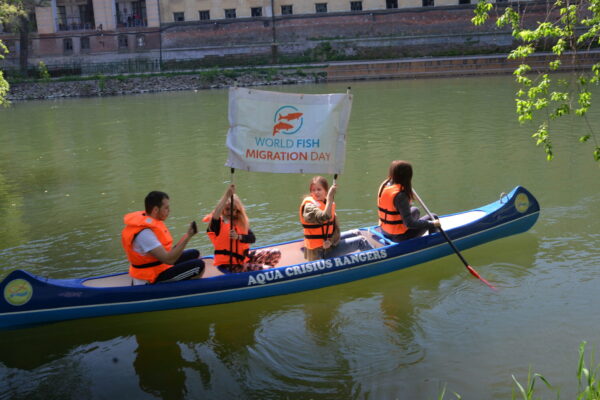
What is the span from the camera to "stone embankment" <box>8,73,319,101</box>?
3356 centimetres

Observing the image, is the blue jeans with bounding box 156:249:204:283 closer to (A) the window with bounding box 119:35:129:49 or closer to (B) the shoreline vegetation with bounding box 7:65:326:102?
(B) the shoreline vegetation with bounding box 7:65:326:102

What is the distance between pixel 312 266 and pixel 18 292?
279 cm

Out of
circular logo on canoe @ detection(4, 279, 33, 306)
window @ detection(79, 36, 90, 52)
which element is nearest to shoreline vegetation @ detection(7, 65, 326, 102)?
window @ detection(79, 36, 90, 52)

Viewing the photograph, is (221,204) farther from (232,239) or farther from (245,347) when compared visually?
(245,347)

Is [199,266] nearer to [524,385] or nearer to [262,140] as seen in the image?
[262,140]

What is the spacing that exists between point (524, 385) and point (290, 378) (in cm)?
182

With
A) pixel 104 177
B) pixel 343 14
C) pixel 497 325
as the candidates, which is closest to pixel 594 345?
pixel 497 325

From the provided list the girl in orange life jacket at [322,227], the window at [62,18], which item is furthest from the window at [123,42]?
the girl in orange life jacket at [322,227]

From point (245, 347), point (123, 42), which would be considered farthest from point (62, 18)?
point (245, 347)

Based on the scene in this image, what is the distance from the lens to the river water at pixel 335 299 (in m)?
5.03

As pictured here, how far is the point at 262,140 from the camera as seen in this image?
6.20m

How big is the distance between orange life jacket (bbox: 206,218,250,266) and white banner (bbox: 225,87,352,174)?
639 millimetres

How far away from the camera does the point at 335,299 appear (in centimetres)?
647

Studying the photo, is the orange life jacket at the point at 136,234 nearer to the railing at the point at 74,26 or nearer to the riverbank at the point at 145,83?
the riverbank at the point at 145,83
